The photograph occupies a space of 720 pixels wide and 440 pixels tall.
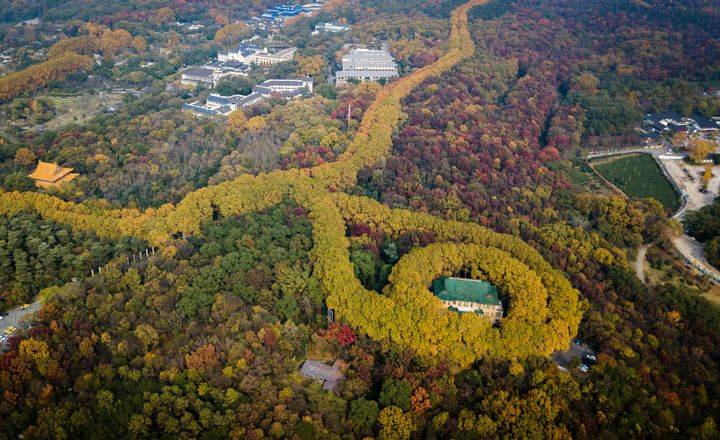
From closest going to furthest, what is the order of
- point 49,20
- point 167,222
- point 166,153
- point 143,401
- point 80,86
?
point 143,401, point 167,222, point 166,153, point 80,86, point 49,20

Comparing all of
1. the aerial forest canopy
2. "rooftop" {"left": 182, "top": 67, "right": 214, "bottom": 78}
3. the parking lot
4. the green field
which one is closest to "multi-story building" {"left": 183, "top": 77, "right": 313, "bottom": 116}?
"rooftop" {"left": 182, "top": 67, "right": 214, "bottom": 78}

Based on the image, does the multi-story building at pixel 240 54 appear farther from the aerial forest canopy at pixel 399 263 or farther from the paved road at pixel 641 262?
the paved road at pixel 641 262

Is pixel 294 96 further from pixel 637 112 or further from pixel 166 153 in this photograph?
pixel 637 112

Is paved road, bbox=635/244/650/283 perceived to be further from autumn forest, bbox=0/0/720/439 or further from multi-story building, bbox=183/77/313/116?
multi-story building, bbox=183/77/313/116

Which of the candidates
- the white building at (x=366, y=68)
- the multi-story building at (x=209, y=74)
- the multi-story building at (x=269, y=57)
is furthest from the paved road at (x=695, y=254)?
the multi-story building at (x=269, y=57)

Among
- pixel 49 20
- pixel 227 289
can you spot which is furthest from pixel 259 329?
pixel 49 20

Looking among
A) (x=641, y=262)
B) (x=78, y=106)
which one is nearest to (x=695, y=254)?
(x=641, y=262)
